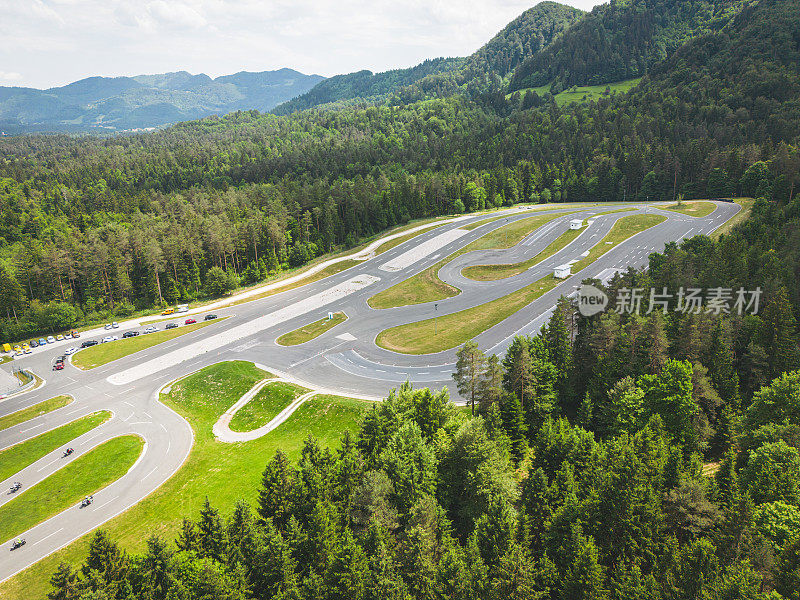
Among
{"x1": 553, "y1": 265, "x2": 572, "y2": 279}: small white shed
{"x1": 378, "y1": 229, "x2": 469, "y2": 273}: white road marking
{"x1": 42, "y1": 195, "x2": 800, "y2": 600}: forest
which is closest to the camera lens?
{"x1": 42, "y1": 195, "x2": 800, "y2": 600}: forest

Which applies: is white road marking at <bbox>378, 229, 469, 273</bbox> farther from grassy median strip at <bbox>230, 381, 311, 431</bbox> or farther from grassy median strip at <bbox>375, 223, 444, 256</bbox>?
grassy median strip at <bbox>230, 381, 311, 431</bbox>

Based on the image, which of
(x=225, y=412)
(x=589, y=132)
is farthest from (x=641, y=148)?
(x=225, y=412)

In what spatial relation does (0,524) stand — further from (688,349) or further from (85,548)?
(688,349)

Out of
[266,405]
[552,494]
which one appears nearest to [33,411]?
[266,405]

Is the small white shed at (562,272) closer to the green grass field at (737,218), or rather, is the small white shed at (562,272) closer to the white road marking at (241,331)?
the green grass field at (737,218)

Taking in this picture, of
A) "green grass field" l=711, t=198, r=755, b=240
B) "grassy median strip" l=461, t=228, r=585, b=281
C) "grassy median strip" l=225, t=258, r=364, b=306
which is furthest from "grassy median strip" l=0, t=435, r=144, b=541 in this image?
"green grass field" l=711, t=198, r=755, b=240

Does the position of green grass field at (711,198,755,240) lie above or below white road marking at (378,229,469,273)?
above
